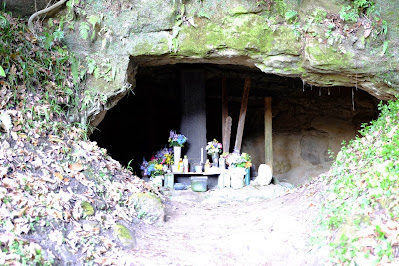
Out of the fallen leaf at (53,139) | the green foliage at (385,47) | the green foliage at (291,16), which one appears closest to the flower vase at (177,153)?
the fallen leaf at (53,139)

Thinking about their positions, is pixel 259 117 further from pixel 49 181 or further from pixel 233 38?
pixel 49 181

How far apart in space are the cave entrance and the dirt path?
4.24 meters

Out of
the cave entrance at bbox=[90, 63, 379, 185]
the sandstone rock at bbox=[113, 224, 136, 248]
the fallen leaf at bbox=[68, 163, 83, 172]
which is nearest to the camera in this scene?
the sandstone rock at bbox=[113, 224, 136, 248]

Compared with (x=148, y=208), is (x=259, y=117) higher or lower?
higher

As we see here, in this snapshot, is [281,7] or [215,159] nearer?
[281,7]

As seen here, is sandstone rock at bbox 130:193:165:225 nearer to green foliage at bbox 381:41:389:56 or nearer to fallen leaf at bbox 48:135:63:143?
fallen leaf at bbox 48:135:63:143

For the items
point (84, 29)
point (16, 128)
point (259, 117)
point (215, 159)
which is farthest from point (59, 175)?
point (259, 117)

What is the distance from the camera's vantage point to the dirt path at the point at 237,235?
179 inches

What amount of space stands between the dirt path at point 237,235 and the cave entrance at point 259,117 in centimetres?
424

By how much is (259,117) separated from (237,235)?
772 centimetres

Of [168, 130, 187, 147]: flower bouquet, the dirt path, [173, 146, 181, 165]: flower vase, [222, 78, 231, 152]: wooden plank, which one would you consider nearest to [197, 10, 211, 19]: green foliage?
[168, 130, 187, 147]: flower bouquet

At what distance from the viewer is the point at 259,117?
41.4 feet

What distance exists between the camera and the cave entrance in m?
10.9

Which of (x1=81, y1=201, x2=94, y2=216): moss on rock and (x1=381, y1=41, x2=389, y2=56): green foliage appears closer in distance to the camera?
(x1=81, y1=201, x2=94, y2=216): moss on rock
